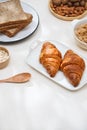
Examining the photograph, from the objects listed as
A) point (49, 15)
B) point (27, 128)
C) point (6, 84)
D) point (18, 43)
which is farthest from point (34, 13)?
point (27, 128)

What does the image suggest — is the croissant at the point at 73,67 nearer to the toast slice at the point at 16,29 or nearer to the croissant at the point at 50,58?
the croissant at the point at 50,58

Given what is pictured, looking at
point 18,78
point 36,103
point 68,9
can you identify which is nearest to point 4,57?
point 18,78

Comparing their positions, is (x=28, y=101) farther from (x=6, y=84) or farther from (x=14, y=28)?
(x=14, y=28)

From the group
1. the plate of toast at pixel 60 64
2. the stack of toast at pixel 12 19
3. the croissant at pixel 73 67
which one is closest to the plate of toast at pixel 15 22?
the stack of toast at pixel 12 19

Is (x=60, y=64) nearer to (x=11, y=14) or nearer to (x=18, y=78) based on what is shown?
(x=18, y=78)

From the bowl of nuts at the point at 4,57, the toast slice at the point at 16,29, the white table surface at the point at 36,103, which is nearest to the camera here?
the white table surface at the point at 36,103

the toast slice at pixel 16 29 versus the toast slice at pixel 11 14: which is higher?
the toast slice at pixel 11 14
